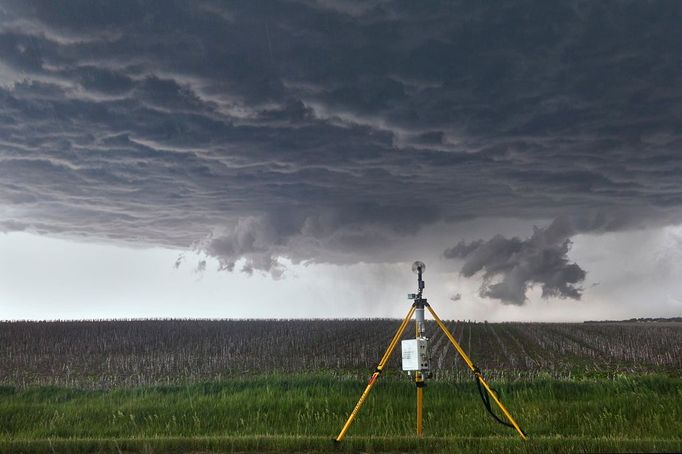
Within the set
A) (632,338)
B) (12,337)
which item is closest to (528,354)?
(632,338)

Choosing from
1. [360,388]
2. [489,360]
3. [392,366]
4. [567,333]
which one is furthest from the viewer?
[567,333]

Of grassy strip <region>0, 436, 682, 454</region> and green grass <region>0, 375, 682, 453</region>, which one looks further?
green grass <region>0, 375, 682, 453</region>

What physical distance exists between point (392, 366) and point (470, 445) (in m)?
17.1

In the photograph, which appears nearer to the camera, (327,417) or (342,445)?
(342,445)

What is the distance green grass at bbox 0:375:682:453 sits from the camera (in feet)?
39.2

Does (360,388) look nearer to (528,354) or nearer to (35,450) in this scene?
(35,450)

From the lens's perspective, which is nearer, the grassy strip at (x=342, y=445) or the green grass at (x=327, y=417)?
the grassy strip at (x=342, y=445)

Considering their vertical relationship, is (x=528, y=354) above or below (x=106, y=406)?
above

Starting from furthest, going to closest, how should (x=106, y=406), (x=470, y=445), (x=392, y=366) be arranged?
(x=392, y=366) → (x=106, y=406) → (x=470, y=445)

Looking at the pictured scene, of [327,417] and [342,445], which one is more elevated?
[327,417]

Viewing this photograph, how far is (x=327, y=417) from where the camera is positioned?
50.8 ft

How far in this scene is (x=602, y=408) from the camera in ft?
52.1

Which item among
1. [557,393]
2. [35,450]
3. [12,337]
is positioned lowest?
[35,450]

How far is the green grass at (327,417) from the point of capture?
39.2 ft
